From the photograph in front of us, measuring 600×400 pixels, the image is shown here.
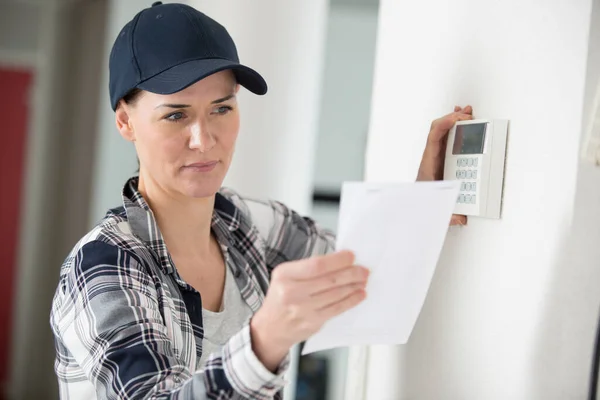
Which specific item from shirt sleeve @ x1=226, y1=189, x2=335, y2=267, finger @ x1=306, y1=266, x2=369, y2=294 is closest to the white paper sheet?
finger @ x1=306, y1=266, x2=369, y2=294

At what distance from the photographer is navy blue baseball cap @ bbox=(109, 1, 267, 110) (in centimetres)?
101

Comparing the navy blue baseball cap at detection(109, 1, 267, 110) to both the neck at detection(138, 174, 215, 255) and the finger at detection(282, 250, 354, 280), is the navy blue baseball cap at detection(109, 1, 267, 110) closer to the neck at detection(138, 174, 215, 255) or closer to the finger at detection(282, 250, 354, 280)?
the neck at detection(138, 174, 215, 255)

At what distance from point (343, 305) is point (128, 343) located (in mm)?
302

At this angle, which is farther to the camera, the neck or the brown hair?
the neck

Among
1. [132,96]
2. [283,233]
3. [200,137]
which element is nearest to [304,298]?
[200,137]

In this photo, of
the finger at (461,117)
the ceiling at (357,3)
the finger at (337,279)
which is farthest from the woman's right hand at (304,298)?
the ceiling at (357,3)

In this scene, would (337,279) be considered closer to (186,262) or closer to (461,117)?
(461,117)

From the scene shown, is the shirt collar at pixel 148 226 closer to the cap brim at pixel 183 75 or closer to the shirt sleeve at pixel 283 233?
the shirt sleeve at pixel 283 233

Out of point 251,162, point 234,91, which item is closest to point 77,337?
point 234,91

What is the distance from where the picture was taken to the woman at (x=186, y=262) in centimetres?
68

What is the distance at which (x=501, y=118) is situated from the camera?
81 cm

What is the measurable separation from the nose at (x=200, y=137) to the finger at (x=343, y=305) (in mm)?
455

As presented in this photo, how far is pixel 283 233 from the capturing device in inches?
56.0

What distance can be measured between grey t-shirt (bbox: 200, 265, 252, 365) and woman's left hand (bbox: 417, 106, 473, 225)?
0.42 metres
